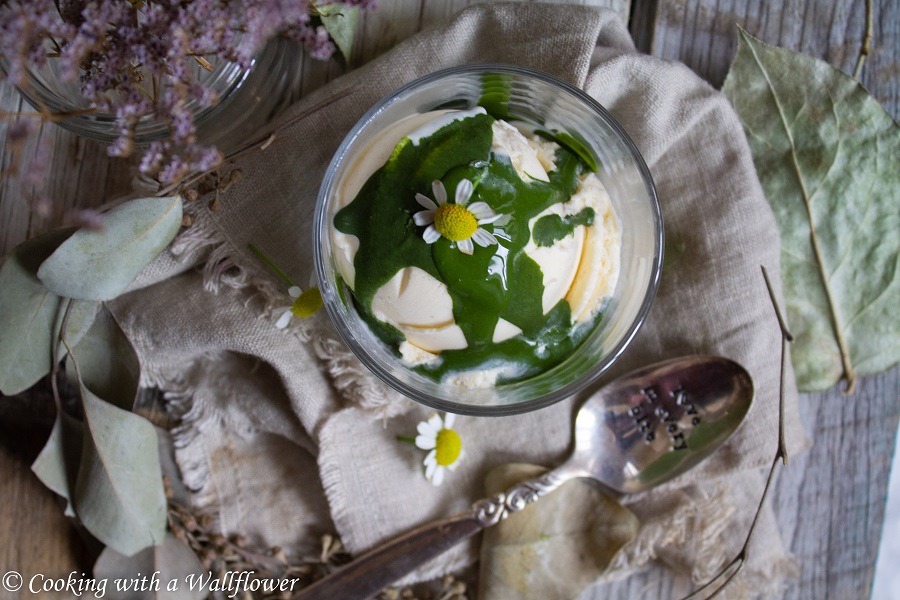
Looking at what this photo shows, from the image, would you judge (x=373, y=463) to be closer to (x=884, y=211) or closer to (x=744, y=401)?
(x=744, y=401)

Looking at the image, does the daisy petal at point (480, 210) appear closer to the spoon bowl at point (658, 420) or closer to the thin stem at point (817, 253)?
the spoon bowl at point (658, 420)

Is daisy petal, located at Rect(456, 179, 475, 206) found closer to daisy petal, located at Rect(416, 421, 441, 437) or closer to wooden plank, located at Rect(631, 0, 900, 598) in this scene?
daisy petal, located at Rect(416, 421, 441, 437)

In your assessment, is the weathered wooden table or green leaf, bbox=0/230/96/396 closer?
green leaf, bbox=0/230/96/396

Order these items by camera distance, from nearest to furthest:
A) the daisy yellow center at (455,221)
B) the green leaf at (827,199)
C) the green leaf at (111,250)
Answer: the daisy yellow center at (455,221) < the green leaf at (111,250) < the green leaf at (827,199)

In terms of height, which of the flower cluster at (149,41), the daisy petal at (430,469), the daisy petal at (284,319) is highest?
the flower cluster at (149,41)

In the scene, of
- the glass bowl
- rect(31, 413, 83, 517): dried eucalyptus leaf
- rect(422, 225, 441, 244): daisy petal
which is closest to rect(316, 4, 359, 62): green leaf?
the glass bowl

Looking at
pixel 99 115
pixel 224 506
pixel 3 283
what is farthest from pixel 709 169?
pixel 3 283

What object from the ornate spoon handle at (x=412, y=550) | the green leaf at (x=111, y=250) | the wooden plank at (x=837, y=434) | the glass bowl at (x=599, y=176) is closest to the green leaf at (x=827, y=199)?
the wooden plank at (x=837, y=434)
